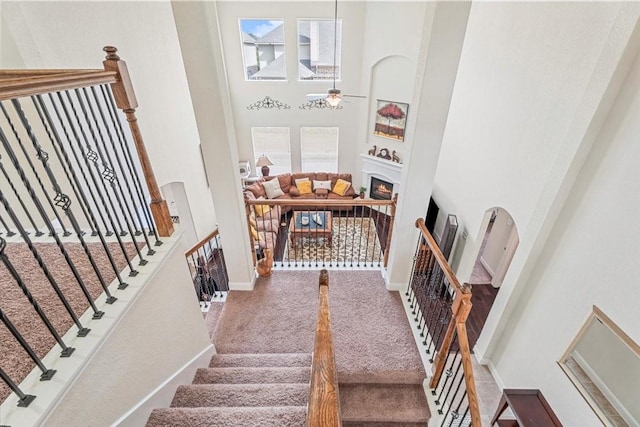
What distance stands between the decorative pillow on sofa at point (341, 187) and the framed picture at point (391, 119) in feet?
5.28

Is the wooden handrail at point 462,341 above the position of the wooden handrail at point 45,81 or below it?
below

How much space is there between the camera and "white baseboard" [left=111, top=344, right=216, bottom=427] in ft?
5.21

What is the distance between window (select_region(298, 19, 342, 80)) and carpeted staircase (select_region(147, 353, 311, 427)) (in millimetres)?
7104

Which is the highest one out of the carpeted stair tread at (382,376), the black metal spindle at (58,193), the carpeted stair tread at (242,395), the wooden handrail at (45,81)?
the wooden handrail at (45,81)

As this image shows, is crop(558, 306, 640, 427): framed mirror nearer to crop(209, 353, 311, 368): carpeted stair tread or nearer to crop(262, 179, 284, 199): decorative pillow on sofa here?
crop(209, 353, 311, 368): carpeted stair tread

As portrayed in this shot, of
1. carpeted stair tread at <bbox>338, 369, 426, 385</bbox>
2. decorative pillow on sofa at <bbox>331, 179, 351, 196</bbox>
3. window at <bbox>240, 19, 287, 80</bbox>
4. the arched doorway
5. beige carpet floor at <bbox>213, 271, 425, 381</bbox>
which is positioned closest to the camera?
carpeted stair tread at <bbox>338, 369, 426, 385</bbox>

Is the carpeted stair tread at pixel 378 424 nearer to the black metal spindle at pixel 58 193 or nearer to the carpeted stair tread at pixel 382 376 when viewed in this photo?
the carpeted stair tread at pixel 382 376

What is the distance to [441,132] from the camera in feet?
8.81

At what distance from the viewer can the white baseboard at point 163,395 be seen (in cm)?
159

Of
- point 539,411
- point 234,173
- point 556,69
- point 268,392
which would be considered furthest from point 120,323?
point 556,69

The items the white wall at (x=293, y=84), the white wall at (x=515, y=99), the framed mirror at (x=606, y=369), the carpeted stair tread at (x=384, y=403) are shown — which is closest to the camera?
the framed mirror at (x=606, y=369)

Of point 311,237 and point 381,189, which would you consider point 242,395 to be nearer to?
point 311,237

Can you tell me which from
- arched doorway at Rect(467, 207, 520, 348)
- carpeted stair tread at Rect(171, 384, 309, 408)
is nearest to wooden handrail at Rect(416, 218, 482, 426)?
carpeted stair tread at Rect(171, 384, 309, 408)

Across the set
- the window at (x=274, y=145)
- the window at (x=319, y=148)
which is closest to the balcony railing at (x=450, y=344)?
the window at (x=319, y=148)
